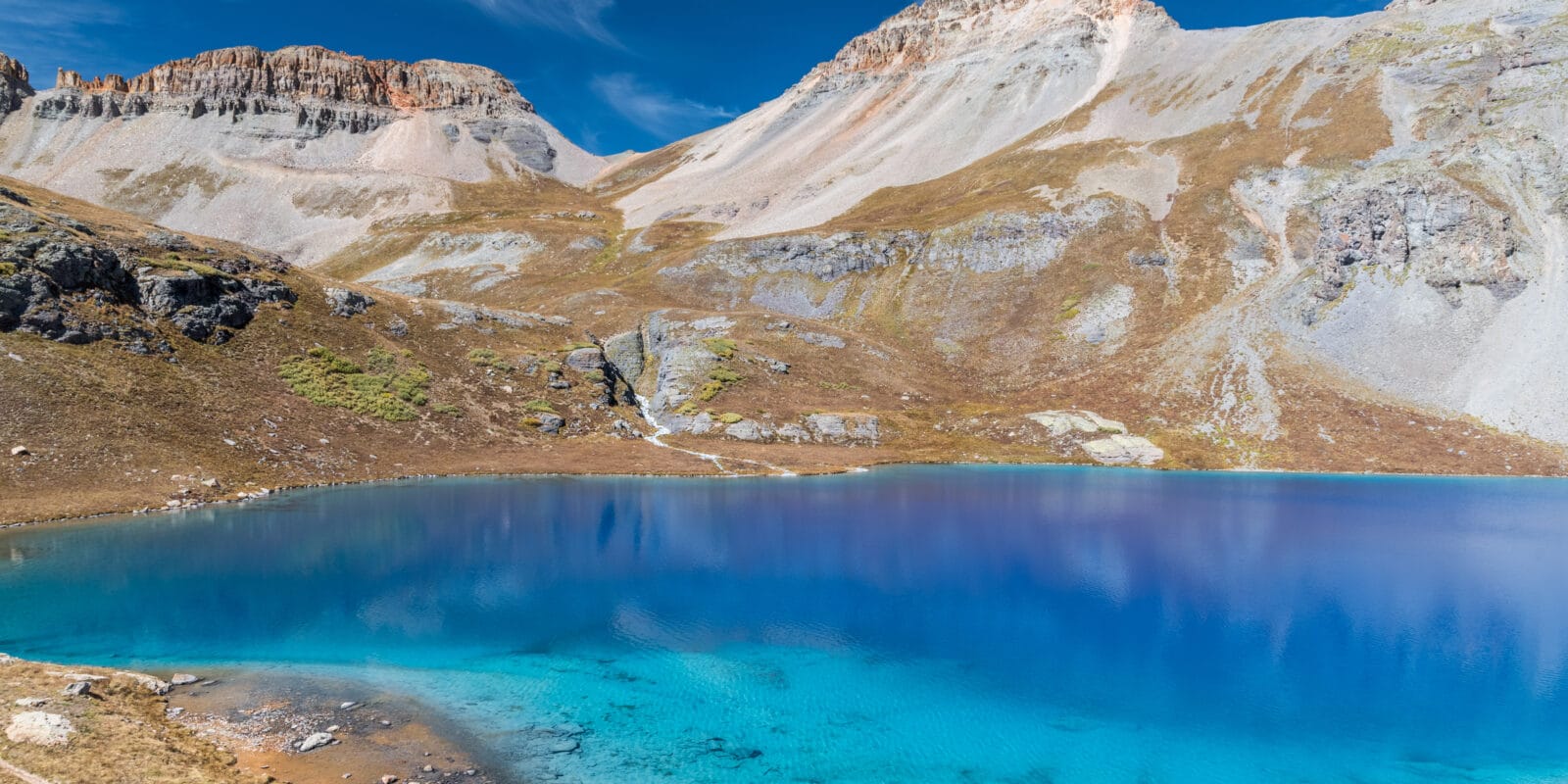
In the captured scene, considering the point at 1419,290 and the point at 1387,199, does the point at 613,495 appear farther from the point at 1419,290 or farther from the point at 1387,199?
the point at 1387,199

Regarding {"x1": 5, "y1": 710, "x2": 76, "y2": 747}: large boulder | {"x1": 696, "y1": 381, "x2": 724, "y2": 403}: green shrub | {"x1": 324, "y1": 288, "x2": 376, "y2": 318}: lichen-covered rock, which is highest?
{"x1": 324, "y1": 288, "x2": 376, "y2": 318}: lichen-covered rock

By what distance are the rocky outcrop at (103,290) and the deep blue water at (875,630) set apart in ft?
66.9

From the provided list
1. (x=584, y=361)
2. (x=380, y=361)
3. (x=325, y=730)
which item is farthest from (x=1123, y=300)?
(x=325, y=730)

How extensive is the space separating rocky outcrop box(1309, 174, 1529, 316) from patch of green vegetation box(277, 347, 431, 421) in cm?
9549

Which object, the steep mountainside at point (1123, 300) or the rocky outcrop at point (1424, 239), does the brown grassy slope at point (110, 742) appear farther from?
the rocky outcrop at point (1424, 239)

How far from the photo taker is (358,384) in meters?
61.2

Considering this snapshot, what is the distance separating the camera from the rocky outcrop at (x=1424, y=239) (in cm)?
8262

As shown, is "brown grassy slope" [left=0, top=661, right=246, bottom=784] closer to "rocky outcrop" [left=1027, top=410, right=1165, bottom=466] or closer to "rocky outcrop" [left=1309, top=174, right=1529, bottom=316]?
→ "rocky outcrop" [left=1027, top=410, right=1165, bottom=466]

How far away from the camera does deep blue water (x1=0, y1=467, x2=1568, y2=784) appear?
692 inches

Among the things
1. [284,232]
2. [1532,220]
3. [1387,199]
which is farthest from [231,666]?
[284,232]

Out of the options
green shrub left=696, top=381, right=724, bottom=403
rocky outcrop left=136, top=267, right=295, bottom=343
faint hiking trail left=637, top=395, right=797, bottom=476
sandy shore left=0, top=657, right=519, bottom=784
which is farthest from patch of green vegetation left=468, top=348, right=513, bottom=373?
sandy shore left=0, top=657, right=519, bottom=784

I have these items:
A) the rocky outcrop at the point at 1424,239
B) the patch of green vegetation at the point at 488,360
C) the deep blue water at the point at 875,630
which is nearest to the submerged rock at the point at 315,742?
the deep blue water at the point at 875,630

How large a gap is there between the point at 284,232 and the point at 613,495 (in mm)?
182582

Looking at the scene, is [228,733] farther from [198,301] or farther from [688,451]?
[198,301]
